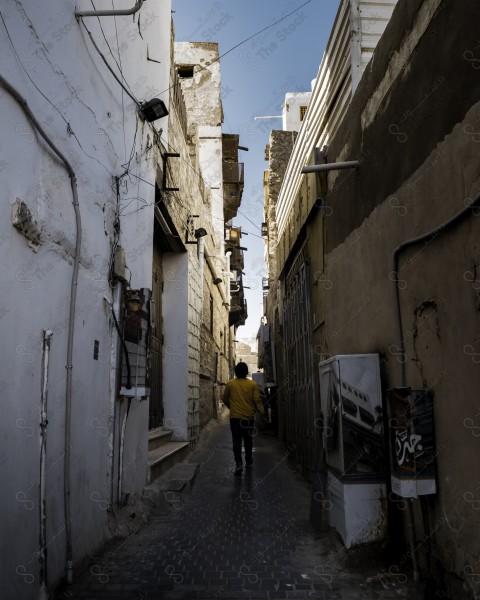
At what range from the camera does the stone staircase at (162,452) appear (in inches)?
229

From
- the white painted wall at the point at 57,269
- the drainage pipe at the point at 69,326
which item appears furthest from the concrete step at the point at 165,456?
the drainage pipe at the point at 69,326

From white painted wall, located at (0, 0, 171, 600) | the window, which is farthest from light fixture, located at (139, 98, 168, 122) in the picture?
the window

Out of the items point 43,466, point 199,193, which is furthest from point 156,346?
point 43,466

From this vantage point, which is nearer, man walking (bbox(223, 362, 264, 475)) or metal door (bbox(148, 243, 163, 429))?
man walking (bbox(223, 362, 264, 475))

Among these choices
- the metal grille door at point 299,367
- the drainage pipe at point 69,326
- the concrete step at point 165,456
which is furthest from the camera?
the metal grille door at point 299,367

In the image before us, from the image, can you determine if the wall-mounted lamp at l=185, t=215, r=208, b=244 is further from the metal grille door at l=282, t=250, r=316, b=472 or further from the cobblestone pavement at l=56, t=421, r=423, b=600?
the cobblestone pavement at l=56, t=421, r=423, b=600

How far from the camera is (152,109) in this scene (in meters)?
5.57

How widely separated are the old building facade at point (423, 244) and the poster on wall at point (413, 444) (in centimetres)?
4

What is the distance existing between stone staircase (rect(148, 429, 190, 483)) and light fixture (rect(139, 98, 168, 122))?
12.5ft

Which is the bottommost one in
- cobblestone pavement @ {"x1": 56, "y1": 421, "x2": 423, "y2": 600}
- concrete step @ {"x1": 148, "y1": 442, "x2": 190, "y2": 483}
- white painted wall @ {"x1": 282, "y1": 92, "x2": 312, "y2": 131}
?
cobblestone pavement @ {"x1": 56, "y1": 421, "x2": 423, "y2": 600}

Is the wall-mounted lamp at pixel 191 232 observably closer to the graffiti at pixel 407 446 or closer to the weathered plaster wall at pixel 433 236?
the weathered plaster wall at pixel 433 236

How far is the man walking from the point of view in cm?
714

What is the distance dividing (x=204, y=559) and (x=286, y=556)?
0.59m

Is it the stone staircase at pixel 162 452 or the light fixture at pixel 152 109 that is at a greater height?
the light fixture at pixel 152 109
